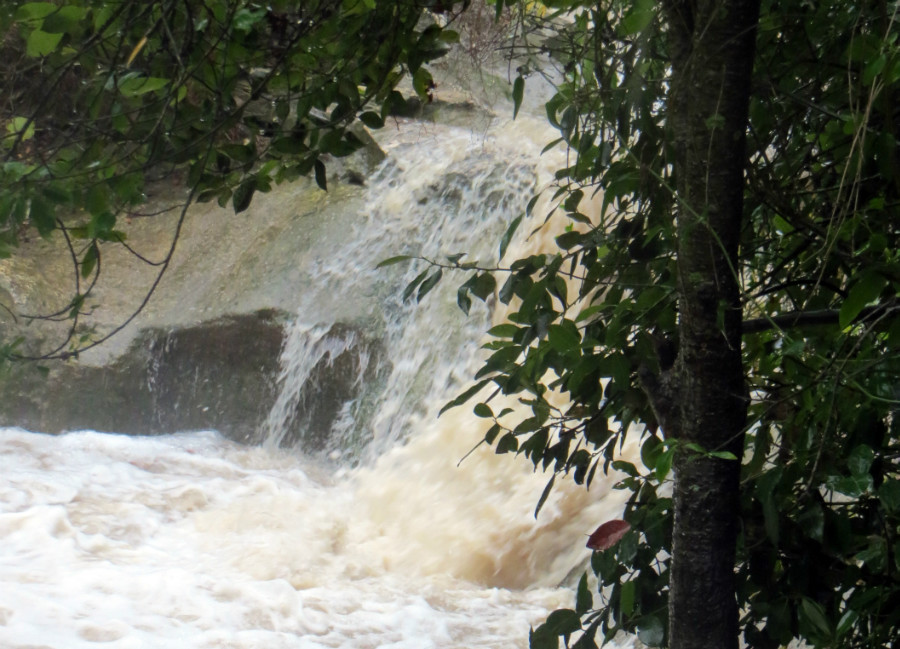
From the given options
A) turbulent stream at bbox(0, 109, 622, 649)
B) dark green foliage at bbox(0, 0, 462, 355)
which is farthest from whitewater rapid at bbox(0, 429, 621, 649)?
dark green foliage at bbox(0, 0, 462, 355)

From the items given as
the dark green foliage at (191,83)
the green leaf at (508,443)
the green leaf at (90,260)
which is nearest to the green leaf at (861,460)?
the green leaf at (508,443)

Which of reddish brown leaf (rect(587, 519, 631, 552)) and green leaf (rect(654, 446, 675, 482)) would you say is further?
reddish brown leaf (rect(587, 519, 631, 552))

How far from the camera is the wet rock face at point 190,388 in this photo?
740 centimetres

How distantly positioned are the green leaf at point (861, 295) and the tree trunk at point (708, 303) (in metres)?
Answer: 0.14

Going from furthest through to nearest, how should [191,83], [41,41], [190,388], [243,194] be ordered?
1. [190,388]
2. [191,83]
3. [243,194]
4. [41,41]

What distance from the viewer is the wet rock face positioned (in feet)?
24.3

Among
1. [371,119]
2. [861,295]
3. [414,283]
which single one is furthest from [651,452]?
[371,119]

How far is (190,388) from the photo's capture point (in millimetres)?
7754

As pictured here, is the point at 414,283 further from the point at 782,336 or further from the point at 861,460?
the point at 861,460

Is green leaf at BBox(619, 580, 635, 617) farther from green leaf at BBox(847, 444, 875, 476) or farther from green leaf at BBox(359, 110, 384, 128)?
green leaf at BBox(359, 110, 384, 128)

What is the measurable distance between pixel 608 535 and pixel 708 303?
555 mm

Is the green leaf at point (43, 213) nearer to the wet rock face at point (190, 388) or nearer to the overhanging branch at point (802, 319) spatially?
the overhanging branch at point (802, 319)

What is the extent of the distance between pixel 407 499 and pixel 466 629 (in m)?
1.94

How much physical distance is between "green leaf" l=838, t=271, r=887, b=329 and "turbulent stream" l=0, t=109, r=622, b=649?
2.70 metres
